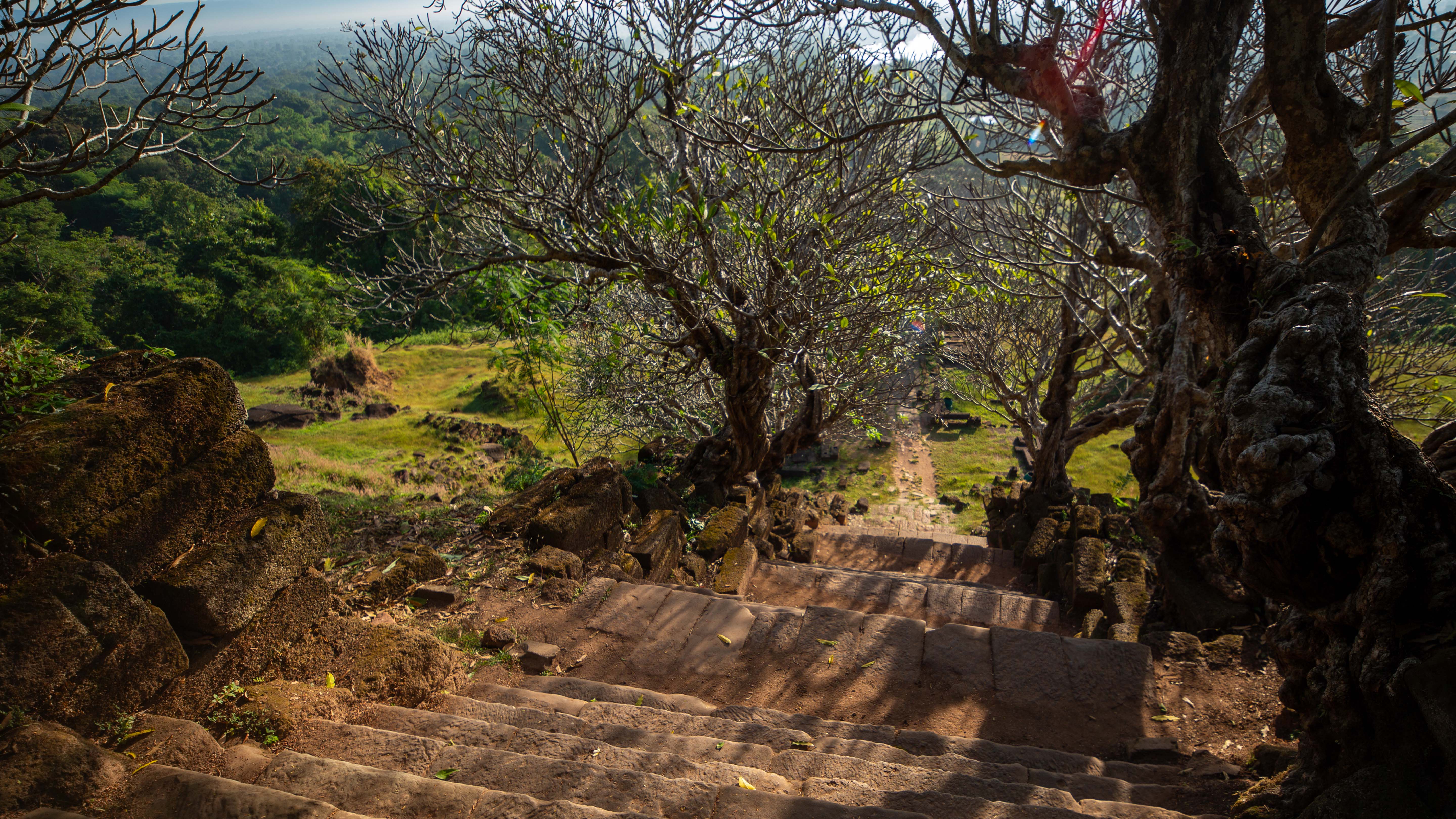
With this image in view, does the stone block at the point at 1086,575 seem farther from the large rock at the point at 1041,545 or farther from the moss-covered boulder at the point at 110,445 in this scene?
the moss-covered boulder at the point at 110,445

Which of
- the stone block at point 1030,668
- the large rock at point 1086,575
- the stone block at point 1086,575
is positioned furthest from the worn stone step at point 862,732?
the stone block at point 1086,575

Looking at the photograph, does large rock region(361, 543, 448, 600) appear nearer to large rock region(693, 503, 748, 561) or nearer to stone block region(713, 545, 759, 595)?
stone block region(713, 545, 759, 595)

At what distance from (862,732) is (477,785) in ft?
5.74

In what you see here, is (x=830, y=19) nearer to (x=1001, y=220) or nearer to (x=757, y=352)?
(x=757, y=352)

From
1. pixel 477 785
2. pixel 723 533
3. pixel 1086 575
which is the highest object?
pixel 477 785

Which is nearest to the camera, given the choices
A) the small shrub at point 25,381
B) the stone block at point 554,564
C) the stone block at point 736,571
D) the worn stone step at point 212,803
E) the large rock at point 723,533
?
the worn stone step at point 212,803

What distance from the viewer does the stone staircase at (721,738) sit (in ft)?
6.89

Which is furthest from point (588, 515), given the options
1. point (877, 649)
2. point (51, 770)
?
point (51, 770)

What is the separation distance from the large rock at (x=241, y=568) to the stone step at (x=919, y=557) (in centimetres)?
609

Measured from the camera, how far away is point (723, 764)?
103 inches

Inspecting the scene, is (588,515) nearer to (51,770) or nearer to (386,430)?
(51,770)

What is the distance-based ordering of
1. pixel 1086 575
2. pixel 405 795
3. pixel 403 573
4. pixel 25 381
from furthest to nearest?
1. pixel 1086 575
2. pixel 403 573
3. pixel 25 381
4. pixel 405 795

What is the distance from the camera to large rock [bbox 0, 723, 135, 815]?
1902 millimetres

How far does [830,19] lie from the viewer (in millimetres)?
5922
